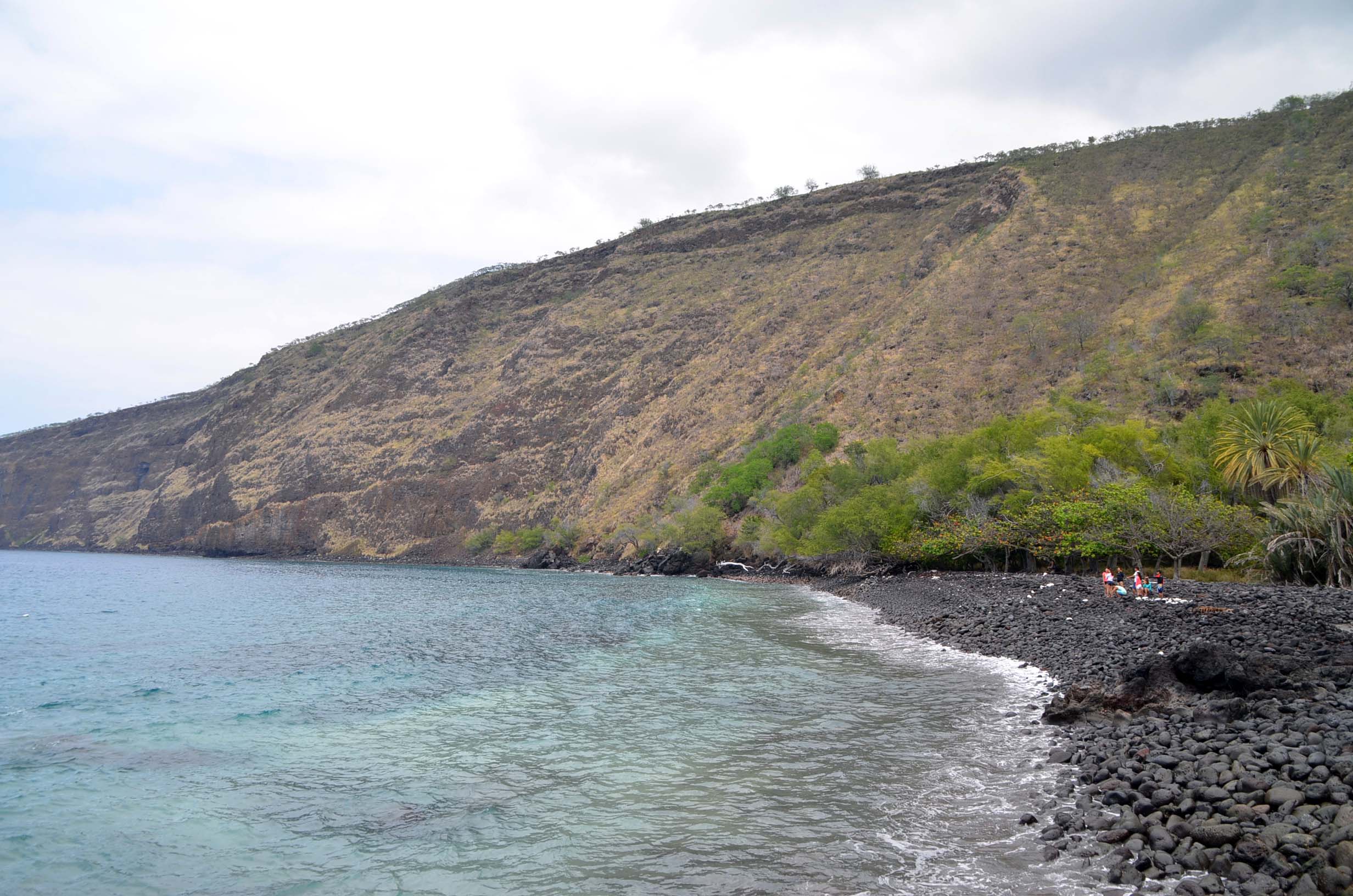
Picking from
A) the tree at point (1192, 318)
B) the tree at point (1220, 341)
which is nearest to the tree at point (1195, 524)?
the tree at point (1220, 341)

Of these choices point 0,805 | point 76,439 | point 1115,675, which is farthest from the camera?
point 76,439

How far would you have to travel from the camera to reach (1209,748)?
32.4ft

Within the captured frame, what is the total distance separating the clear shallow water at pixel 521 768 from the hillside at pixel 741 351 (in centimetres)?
4704

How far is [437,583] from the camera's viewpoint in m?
63.5

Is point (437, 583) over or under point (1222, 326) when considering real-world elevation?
under

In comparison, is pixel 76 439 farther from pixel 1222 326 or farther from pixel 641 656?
pixel 1222 326

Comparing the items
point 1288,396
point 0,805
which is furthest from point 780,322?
point 0,805

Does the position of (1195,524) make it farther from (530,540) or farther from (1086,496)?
(530,540)

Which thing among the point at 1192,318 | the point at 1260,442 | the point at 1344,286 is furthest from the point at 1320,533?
the point at 1344,286

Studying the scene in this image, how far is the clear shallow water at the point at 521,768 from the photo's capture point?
8.72 metres

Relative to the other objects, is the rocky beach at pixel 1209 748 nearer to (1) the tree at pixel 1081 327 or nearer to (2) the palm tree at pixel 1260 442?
(2) the palm tree at pixel 1260 442

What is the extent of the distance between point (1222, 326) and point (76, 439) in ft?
649

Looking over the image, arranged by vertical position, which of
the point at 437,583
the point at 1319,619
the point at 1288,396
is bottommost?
the point at 437,583

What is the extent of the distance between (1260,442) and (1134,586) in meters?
9.95
